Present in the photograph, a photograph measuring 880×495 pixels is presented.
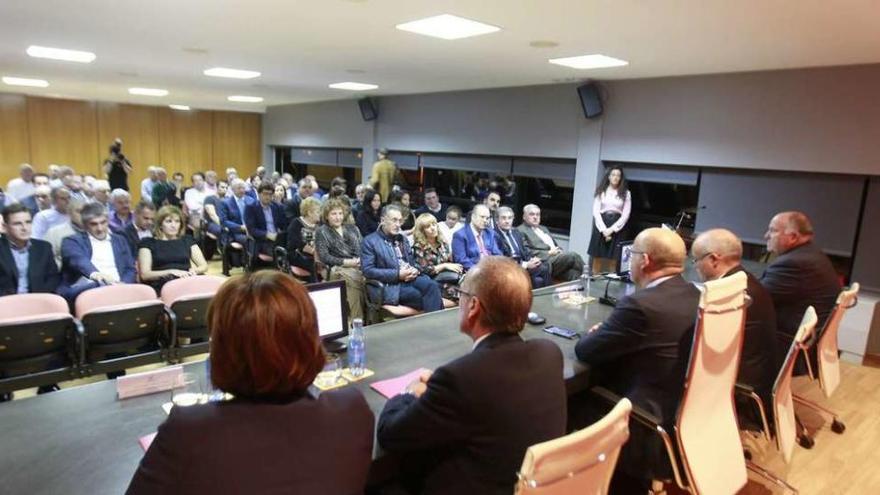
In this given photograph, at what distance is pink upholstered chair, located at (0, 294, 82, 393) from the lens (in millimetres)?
2441

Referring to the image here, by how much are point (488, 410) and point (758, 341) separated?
1914mm

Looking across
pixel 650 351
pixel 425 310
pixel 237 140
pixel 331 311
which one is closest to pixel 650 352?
pixel 650 351

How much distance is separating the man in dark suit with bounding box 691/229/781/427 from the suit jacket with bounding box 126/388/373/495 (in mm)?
2201

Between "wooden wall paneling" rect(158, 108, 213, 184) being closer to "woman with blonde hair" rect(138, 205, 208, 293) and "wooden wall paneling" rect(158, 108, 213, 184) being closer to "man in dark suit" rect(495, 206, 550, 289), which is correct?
"woman with blonde hair" rect(138, 205, 208, 293)

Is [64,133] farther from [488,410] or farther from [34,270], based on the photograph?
[488,410]

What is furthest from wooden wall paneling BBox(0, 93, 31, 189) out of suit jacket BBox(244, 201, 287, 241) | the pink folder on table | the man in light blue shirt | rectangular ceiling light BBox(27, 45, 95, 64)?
the pink folder on table

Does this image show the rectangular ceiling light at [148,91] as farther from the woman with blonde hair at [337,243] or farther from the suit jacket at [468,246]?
the suit jacket at [468,246]

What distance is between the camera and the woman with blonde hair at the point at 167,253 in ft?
13.7

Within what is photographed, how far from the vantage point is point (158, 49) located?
5.20m

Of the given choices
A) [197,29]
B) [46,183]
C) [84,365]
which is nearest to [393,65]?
[197,29]

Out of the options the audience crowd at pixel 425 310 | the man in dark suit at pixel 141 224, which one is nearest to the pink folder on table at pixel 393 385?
the audience crowd at pixel 425 310

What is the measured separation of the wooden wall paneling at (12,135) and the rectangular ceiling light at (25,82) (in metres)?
1.87

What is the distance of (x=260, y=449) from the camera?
1.05 metres

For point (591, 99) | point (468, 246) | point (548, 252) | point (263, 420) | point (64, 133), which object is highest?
point (591, 99)
